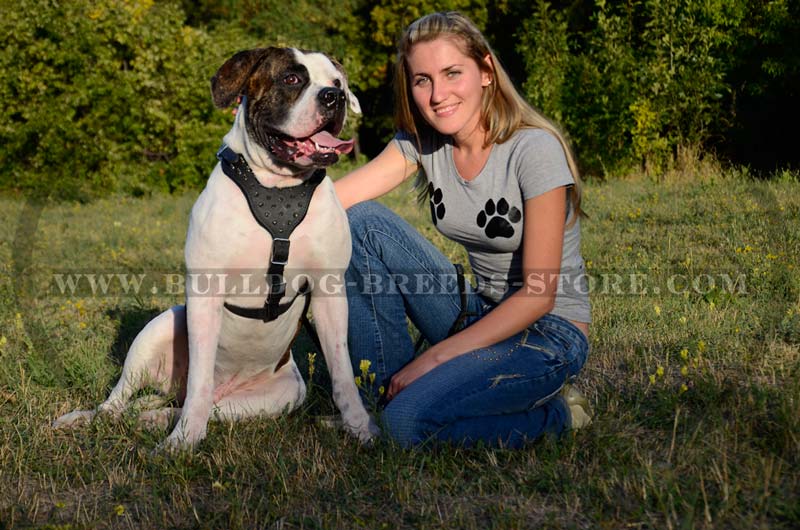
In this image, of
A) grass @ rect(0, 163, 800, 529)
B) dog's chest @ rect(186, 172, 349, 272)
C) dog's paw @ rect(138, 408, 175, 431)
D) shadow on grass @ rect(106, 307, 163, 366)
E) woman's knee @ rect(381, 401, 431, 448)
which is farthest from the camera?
shadow on grass @ rect(106, 307, 163, 366)

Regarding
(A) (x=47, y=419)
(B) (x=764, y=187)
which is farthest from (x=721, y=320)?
(B) (x=764, y=187)

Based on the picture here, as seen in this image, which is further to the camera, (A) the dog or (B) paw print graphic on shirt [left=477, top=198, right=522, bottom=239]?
(B) paw print graphic on shirt [left=477, top=198, right=522, bottom=239]

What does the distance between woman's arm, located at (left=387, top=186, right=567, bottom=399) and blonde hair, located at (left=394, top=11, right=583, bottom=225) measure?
0.20 m

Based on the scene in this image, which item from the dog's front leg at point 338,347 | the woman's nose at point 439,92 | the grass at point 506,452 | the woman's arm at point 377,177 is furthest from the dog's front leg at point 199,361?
the woman's nose at point 439,92

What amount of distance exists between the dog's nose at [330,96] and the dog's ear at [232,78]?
303mm

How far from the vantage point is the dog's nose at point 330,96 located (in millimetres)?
2969

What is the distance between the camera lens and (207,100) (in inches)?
547

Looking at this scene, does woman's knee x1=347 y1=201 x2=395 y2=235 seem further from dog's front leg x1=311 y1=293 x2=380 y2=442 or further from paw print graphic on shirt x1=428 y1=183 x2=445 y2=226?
dog's front leg x1=311 y1=293 x2=380 y2=442

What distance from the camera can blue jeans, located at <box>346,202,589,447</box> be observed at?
9.02 feet

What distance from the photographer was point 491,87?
314 centimetres

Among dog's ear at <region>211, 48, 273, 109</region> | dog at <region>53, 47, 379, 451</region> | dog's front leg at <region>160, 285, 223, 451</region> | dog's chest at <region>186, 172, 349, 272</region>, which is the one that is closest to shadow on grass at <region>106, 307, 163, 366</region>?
dog at <region>53, 47, 379, 451</region>

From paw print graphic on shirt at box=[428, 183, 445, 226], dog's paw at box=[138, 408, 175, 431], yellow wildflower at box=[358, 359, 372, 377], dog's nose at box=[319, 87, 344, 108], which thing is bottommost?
dog's paw at box=[138, 408, 175, 431]

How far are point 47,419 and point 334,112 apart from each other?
1.73 meters

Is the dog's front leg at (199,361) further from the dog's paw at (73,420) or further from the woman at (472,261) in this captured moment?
the woman at (472,261)
